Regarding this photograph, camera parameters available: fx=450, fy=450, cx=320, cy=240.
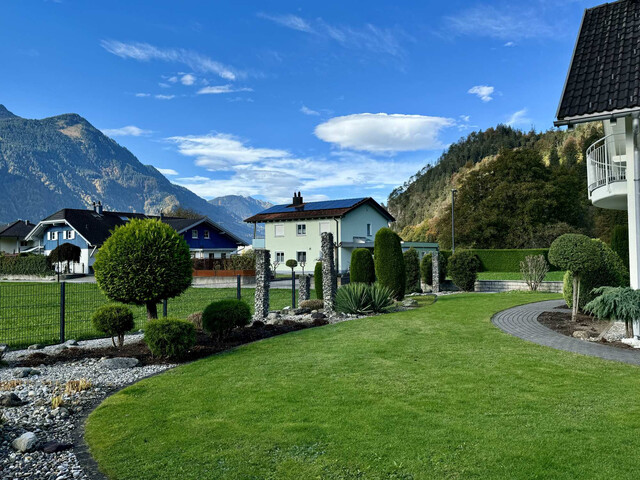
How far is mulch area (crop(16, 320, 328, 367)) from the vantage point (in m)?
8.48

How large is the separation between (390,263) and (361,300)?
10.9 feet

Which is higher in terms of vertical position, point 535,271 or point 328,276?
point 328,276

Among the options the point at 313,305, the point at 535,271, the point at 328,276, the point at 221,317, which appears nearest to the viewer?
the point at 221,317

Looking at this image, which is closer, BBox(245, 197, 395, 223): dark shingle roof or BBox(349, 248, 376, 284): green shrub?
BBox(349, 248, 376, 284): green shrub

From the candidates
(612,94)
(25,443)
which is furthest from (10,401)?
(612,94)

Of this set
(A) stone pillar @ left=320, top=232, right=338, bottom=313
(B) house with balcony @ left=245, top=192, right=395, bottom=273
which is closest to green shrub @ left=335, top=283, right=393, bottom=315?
(A) stone pillar @ left=320, top=232, right=338, bottom=313

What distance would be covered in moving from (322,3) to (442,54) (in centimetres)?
631

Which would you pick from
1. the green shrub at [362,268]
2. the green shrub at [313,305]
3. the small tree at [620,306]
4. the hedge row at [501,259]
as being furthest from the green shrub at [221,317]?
the hedge row at [501,259]

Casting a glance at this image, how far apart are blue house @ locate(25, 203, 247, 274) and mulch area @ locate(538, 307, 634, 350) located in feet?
128

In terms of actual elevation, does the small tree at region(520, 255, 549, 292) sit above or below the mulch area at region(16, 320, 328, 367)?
above

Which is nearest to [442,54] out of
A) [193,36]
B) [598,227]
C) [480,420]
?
[193,36]

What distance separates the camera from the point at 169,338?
8.20m

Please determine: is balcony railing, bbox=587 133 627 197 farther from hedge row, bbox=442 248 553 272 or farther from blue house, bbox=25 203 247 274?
blue house, bbox=25 203 247 274

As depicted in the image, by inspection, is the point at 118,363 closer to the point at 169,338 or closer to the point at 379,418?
the point at 169,338
